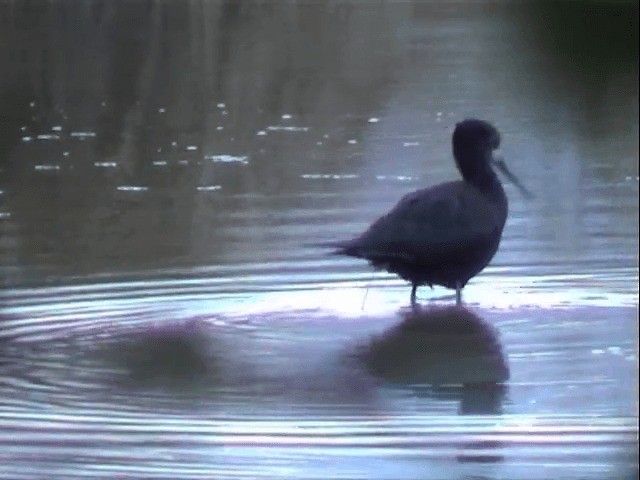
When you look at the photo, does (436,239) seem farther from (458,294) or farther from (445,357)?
(445,357)

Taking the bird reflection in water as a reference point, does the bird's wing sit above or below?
above

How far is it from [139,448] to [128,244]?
3016 mm

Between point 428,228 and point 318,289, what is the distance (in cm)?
52

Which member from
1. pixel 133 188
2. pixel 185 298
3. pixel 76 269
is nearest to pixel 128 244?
pixel 76 269

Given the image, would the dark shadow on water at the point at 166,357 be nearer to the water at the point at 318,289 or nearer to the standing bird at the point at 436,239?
the water at the point at 318,289

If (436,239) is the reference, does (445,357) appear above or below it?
below

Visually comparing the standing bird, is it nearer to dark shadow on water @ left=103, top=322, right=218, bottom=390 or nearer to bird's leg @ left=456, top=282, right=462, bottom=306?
bird's leg @ left=456, top=282, right=462, bottom=306

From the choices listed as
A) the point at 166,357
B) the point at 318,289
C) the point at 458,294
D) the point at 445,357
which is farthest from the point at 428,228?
the point at 166,357

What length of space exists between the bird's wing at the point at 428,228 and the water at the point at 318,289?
0.78 feet

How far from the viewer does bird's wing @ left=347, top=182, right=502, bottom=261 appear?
4.96m

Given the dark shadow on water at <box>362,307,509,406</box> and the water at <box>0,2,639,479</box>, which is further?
the dark shadow on water at <box>362,307,509,406</box>

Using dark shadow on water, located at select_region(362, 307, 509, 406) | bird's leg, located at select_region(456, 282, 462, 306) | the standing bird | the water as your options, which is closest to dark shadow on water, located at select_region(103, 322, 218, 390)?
the water

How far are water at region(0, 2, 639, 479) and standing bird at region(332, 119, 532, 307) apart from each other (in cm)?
16

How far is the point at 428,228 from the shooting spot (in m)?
4.99
